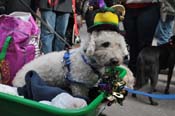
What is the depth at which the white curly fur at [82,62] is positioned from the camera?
273 centimetres

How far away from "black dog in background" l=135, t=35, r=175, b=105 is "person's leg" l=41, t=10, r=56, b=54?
1.22 meters

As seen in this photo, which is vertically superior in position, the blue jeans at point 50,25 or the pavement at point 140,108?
the blue jeans at point 50,25

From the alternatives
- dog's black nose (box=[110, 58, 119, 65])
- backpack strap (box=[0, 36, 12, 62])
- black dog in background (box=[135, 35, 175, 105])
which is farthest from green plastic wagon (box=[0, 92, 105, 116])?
black dog in background (box=[135, 35, 175, 105])

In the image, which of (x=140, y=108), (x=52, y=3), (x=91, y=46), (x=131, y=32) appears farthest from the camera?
(x=131, y=32)

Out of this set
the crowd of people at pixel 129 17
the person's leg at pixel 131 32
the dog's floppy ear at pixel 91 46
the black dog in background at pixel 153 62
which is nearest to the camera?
the dog's floppy ear at pixel 91 46

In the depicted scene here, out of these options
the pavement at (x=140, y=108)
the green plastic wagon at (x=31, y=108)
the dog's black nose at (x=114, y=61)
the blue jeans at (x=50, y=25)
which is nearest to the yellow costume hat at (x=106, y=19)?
the dog's black nose at (x=114, y=61)

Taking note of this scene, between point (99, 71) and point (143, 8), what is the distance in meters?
2.31

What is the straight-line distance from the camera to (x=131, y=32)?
5.30m

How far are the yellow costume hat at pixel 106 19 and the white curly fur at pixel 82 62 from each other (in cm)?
5

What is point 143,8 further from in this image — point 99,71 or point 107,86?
point 107,86

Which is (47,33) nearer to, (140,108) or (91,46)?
(140,108)

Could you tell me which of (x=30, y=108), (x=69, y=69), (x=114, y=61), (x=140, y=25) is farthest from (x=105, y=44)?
(x=140, y=25)

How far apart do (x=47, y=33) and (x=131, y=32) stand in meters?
1.29

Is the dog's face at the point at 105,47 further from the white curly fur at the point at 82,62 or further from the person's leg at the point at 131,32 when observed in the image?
the person's leg at the point at 131,32
